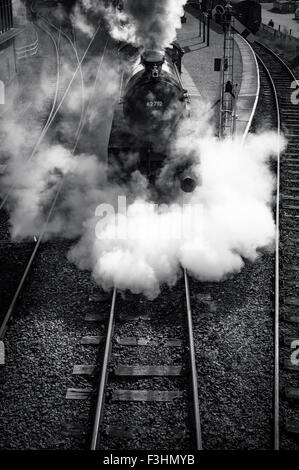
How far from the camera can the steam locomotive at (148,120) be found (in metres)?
9.23

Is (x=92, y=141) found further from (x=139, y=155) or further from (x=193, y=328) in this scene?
(x=193, y=328)

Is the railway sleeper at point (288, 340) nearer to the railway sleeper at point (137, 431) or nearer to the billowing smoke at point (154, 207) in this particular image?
the billowing smoke at point (154, 207)

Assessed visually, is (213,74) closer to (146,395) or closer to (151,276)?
(151,276)

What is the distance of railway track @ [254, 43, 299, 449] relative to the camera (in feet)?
17.9

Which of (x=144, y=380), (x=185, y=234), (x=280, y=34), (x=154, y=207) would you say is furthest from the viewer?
(x=280, y=34)

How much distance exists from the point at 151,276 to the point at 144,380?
2111mm

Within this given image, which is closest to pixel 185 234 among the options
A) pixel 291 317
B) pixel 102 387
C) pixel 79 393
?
pixel 291 317

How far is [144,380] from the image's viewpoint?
596cm

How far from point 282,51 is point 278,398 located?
25.8 metres

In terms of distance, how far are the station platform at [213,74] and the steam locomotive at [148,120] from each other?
4591 millimetres

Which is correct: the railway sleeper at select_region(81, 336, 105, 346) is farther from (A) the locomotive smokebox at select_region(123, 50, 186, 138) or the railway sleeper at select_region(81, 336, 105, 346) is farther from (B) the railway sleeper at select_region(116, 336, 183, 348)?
(A) the locomotive smokebox at select_region(123, 50, 186, 138)

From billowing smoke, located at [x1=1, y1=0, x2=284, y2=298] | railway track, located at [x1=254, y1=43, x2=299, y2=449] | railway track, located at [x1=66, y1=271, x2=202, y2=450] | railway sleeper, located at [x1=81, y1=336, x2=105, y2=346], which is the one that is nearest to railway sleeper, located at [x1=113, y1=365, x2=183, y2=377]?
railway track, located at [x1=66, y1=271, x2=202, y2=450]

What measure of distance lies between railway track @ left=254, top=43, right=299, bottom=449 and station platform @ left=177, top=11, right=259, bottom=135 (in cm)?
146

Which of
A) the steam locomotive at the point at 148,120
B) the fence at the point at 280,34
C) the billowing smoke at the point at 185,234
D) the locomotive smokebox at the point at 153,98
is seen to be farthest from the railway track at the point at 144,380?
the fence at the point at 280,34
